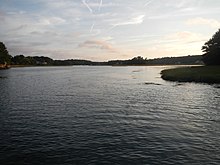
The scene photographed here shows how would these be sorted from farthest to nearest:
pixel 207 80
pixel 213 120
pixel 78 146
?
pixel 207 80, pixel 213 120, pixel 78 146

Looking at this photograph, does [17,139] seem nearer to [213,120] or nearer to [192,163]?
[192,163]

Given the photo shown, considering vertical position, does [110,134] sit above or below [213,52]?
below

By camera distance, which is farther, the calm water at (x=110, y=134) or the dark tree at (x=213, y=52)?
the dark tree at (x=213, y=52)

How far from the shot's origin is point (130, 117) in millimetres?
29641

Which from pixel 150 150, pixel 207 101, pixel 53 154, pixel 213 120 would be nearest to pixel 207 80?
pixel 207 101

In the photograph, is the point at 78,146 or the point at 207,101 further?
the point at 207,101

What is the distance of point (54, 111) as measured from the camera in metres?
33.4

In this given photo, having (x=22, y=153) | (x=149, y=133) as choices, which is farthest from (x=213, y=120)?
(x=22, y=153)

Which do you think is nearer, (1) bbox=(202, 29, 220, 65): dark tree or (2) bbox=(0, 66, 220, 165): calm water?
(2) bbox=(0, 66, 220, 165): calm water

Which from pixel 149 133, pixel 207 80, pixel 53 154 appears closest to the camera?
pixel 53 154

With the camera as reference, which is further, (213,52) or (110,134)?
(213,52)

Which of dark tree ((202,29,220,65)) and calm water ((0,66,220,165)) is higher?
dark tree ((202,29,220,65))

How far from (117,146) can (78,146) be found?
10.1 ft

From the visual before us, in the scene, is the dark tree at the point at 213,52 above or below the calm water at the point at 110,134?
above
